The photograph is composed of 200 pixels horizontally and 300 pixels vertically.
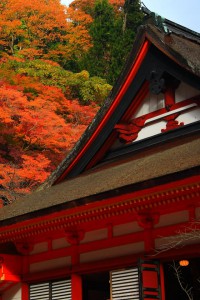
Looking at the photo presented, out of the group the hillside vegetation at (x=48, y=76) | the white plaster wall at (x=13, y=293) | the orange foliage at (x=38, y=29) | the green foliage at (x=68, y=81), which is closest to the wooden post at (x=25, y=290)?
the white plaster wall at (x=13, y=293)

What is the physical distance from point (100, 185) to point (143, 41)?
302cm

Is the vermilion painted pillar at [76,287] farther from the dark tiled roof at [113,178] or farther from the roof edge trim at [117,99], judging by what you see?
the roof edge trim at [117,99]

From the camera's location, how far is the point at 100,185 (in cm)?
862

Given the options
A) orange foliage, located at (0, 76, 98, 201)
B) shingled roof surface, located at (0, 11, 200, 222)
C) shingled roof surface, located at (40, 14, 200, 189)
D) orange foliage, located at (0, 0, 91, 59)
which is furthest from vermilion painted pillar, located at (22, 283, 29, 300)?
orange foliage, located at (0, 0, 91, 59)

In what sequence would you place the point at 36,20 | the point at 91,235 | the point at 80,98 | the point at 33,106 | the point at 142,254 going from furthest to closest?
the point at 36,20
the point at 80,98
the point at 33,106
the point at 91,235
the point at 142,254

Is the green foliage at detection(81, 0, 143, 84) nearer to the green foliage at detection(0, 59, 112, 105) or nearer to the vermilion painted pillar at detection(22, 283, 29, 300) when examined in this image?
the green foliage at detection(0, 59, 112, 105)

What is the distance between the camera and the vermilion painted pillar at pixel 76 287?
959 cm

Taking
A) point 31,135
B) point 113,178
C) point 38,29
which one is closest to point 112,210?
point 113,178

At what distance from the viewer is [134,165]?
9.12 m

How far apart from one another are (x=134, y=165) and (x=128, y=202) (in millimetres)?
1502

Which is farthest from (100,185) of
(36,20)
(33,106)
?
(36,20)

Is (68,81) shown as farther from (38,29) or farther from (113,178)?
(113,178)

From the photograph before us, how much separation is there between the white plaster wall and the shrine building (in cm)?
2

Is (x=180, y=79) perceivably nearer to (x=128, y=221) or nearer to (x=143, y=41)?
(x=143, y=41)
